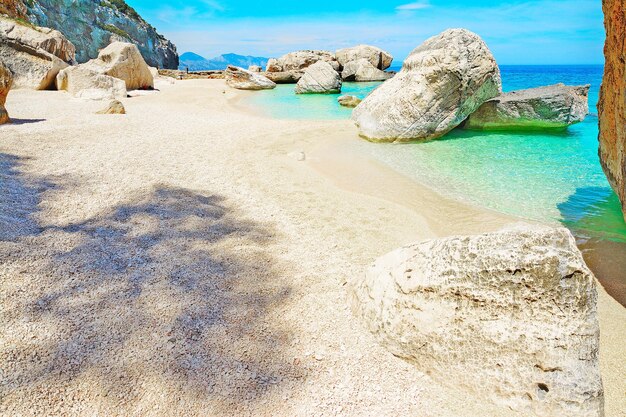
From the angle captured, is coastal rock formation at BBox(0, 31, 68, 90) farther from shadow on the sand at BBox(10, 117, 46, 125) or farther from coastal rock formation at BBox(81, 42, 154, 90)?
shadow on the sand at BBox(10, 117, 46, 125)

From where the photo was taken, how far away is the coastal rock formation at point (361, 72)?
1558 inches

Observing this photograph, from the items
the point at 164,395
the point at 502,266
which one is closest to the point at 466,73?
the point at 502,266

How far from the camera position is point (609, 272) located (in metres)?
4.29

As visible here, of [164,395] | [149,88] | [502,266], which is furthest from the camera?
[149,88]

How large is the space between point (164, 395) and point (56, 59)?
1926 cm

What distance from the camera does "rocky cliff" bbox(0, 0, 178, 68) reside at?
41562mm

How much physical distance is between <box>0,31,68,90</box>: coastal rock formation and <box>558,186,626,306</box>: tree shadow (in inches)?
750

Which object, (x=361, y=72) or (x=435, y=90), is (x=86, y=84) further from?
(x=361, y=72)

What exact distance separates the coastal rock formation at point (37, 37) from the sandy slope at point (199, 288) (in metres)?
11.5

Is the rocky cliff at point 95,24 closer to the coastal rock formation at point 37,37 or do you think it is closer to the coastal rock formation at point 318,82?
the coastal rock formation at point 37,37

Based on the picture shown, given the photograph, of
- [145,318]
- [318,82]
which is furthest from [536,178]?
[318,82]

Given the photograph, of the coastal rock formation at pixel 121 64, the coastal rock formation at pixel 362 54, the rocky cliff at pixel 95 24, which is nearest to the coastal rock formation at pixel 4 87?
the coastal rock formation at pixel 121 64

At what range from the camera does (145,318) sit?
2914mm

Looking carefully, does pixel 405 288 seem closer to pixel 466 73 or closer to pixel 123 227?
pixel 123 227
